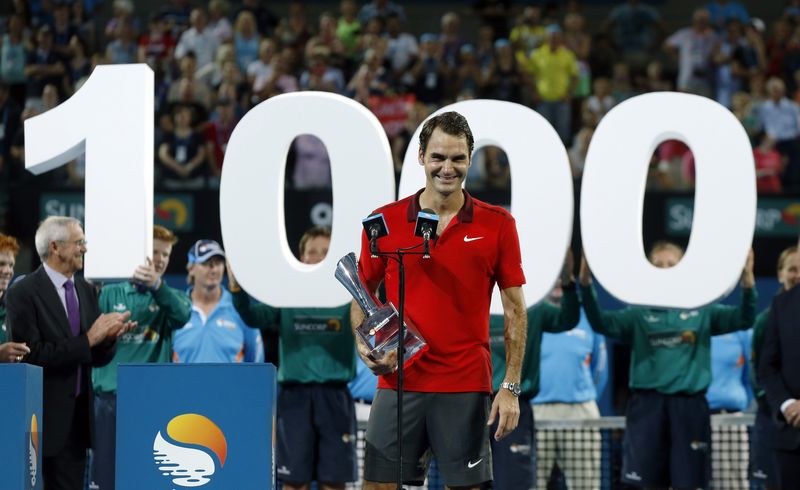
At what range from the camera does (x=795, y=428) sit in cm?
813

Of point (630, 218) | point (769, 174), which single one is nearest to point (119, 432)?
point (630, 218)

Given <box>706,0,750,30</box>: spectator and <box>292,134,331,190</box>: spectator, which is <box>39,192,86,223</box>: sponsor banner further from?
<box>706,0,750,30</box>: spectator

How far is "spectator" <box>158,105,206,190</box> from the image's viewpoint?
15.0 m

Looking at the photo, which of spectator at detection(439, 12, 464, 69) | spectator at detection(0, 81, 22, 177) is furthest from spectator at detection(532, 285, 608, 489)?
spectator at detection(0, 81, 22, 177)

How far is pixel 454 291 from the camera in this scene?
5984 mm

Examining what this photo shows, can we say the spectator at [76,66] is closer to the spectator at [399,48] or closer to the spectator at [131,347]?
the spectator at [399,48]

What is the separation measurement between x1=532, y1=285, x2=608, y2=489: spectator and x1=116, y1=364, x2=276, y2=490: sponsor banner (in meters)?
4.61

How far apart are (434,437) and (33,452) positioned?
233cm

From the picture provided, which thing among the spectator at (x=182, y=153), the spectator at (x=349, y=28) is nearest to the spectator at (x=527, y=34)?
the spectator at (x=349, y=28)

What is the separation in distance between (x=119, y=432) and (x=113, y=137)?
264 centimetres

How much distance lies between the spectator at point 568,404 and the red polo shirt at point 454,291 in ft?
15.4

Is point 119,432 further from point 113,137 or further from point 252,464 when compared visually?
point 113,137

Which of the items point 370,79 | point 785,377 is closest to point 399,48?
point 370,79

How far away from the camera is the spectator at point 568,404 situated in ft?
35.6
